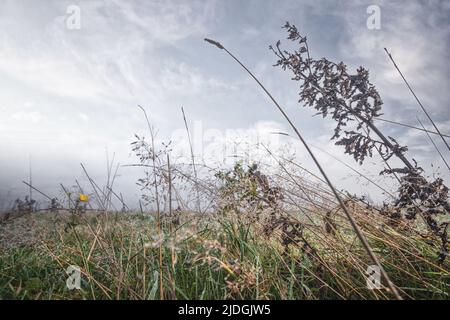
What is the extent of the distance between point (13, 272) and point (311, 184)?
97.9 inches

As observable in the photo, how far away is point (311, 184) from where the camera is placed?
91.4 inches

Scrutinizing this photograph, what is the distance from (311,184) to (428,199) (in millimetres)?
792

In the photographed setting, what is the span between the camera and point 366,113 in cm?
237
